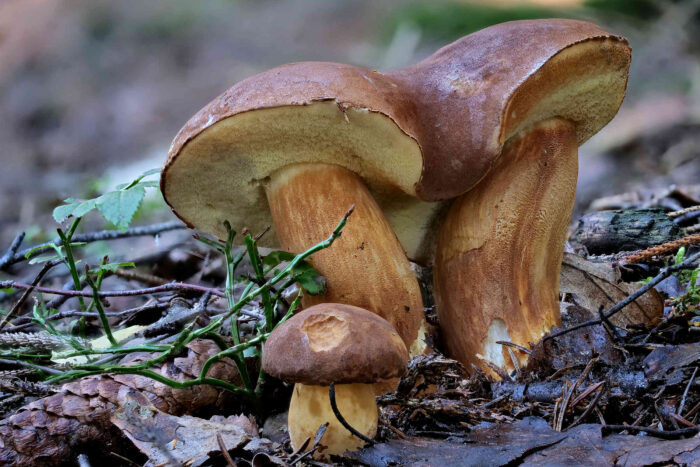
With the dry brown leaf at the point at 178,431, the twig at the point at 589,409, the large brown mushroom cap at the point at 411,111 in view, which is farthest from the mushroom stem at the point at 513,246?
the dry brown leaf at the point at 178,431

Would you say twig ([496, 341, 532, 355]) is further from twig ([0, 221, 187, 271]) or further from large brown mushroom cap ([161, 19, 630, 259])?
twig ([0, 221, 187, 271])

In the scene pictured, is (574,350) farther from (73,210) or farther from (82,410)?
(73,210)

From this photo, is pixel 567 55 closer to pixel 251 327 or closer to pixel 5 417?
pixel 251 327

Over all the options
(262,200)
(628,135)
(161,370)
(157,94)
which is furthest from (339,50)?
(161,370)

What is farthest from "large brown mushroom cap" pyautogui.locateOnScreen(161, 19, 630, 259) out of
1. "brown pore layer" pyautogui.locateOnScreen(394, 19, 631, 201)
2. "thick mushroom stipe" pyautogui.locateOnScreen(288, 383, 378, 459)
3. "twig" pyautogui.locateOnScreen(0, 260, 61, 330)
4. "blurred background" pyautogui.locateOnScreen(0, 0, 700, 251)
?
"blurred background" pyautogui.locateOnScreen(0, 0, 700, 251)

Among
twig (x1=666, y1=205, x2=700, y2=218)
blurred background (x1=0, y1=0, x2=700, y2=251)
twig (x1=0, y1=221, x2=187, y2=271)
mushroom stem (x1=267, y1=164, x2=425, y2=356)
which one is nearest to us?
mushroom stem (x1=267, y1=164, x2=425, y2=356)

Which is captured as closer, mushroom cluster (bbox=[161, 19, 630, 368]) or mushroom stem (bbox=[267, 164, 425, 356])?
mushroom cluster (bbox=[161, 19, 630, 368])

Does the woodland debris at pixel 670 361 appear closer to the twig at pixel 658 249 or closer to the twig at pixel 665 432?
the twig at pixel 665 432
